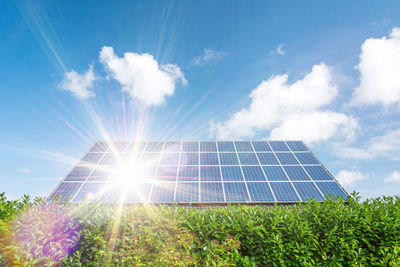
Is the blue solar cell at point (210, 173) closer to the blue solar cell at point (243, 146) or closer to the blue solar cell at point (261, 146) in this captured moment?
the blue solar cell at point (243, 146)

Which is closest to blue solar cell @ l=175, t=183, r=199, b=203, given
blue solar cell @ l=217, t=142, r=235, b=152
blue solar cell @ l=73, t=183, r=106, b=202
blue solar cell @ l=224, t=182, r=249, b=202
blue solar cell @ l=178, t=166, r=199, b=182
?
blue solar cell @ l=178, t=166, r=199, b=182

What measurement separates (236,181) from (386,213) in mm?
9352

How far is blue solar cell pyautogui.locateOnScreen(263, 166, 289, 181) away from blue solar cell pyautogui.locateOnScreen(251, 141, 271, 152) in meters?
2.92

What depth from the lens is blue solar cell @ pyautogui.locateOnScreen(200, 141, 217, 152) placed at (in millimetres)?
19062

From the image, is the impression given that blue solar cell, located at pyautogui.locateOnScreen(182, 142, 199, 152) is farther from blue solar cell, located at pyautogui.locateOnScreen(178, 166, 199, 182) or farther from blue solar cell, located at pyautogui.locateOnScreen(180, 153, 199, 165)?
blue solar cell, located at pyautogui.locateOnScreen(178, 166, 199, 182)

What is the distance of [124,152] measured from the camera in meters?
19.0

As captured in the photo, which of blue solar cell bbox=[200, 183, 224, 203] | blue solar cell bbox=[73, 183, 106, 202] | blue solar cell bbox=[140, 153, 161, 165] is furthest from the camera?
blue solar cell bbox=[140, 153, 161, 165]

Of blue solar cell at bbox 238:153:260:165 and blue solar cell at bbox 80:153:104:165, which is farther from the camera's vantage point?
blue solar cell at bbox 80:153:104:165

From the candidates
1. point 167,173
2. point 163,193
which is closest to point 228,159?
point 167,173

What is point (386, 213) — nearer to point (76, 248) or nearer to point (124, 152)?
point (76, 248)

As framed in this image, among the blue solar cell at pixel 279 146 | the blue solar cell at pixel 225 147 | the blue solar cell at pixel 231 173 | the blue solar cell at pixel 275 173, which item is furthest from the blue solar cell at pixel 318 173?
the blue solar cell at pixel 225 147

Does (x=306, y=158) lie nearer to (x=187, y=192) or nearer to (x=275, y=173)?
(x=275, y=173)

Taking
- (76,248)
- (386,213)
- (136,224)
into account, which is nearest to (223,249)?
(136,224)

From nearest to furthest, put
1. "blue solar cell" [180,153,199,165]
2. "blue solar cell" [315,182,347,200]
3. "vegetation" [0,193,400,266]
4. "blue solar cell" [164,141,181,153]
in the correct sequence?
"vegetation" [0,193,400,266], "blue solar cell" [315,182,347,200], "blue solar cell" [180,153,199,165], "blue solar cell" [164,141,181,153]
